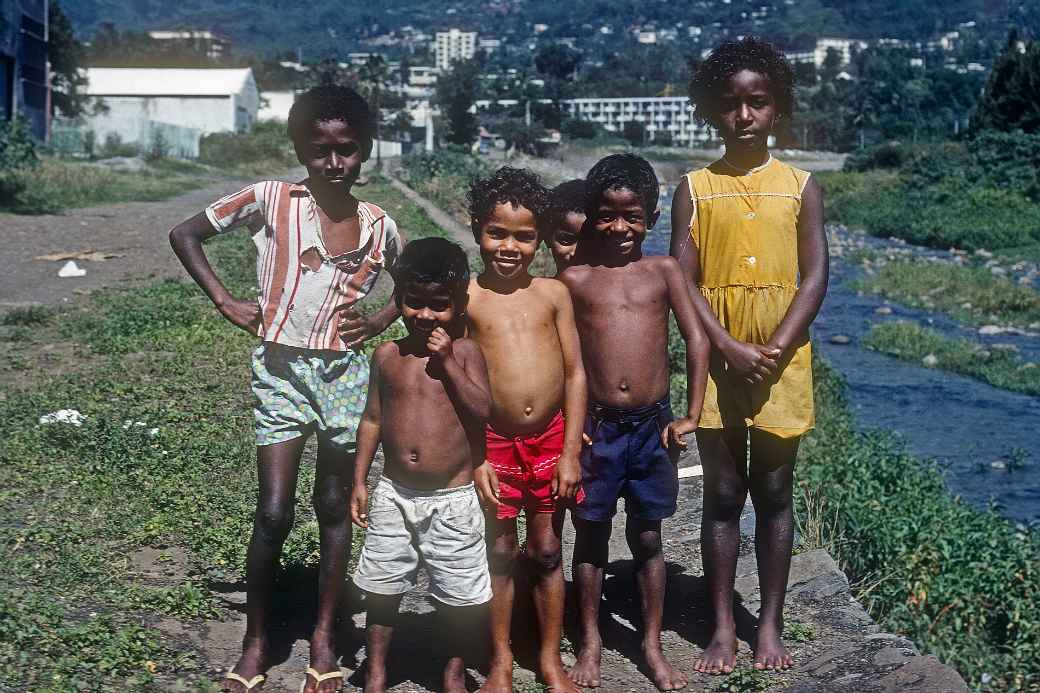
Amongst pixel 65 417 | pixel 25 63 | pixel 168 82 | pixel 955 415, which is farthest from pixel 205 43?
pixel 65 417

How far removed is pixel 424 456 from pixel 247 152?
4122 cm

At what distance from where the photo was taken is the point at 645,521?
375 centimetres

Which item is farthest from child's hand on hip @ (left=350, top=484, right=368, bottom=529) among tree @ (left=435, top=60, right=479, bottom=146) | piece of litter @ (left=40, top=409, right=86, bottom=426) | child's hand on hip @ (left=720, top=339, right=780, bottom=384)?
tree @ (left=435, top=60, right=479, bottom=146)

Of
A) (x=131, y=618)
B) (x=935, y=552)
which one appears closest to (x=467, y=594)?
(x=131, y=618)

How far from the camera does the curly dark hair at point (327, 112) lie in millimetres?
3547

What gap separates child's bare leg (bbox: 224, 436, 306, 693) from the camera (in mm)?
3564

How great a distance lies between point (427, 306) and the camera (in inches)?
134

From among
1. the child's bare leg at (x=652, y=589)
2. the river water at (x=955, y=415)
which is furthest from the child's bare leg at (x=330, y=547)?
the river water at (x=955, y=415)

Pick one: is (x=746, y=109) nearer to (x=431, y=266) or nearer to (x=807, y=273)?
(x=807, y=273)

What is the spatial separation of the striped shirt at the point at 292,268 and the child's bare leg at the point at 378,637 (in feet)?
2.42

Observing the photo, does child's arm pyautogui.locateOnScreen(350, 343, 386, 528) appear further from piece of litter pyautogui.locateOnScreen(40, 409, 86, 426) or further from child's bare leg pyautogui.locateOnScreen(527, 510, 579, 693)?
piece of litter pyautogui.locateOnScreen(40, 409, 86, 426)

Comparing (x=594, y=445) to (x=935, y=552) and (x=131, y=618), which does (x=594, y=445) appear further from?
(x=935, y=552)

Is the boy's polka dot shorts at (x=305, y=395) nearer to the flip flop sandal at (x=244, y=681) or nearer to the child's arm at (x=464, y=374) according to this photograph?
the child's arm at (x=464, y=374)

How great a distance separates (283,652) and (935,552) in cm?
325
